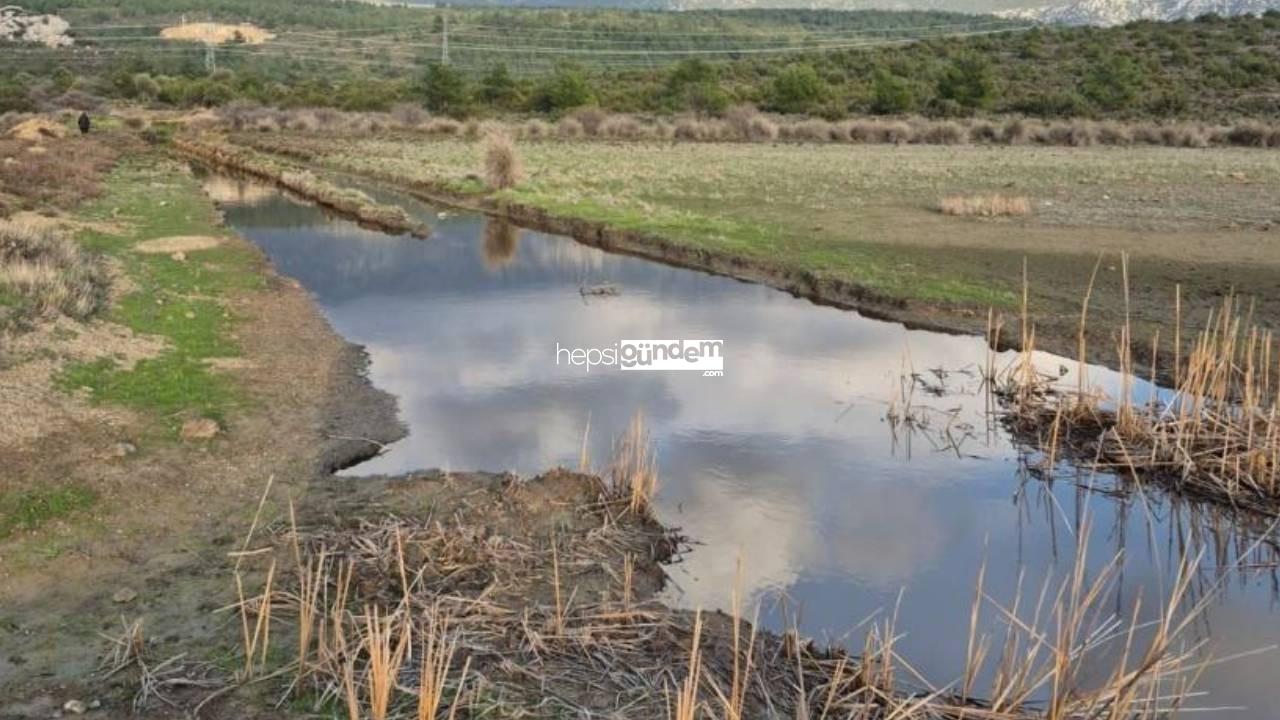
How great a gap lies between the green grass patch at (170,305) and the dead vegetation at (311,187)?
10.7 feet

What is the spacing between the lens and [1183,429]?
9.85 metres

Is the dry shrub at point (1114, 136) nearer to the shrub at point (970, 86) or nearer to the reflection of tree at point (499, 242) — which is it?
the shrub at point (970, 86)

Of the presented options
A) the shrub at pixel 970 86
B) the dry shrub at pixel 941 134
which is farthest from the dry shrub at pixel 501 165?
the shrub at pixel 970 86

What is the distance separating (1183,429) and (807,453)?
10.9 ft

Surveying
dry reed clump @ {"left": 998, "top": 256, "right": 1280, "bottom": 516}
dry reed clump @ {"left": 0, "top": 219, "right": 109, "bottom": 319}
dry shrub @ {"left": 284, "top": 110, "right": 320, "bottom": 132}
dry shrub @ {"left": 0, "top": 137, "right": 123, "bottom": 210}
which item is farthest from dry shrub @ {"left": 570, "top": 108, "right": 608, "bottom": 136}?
dry reed clump @ {"left": 998, "top": 256, "right": 1280, "bottom": 516}

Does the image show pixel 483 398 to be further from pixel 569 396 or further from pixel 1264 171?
pixel 1264 171

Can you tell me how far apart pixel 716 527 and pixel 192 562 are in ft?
12.9

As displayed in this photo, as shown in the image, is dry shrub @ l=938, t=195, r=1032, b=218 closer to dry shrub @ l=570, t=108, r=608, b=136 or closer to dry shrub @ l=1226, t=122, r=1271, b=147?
dry shrub @ l=1226, t=122, r=1271, b=147

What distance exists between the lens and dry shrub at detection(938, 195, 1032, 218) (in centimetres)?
2494

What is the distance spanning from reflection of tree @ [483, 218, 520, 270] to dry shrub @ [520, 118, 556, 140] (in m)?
26.7

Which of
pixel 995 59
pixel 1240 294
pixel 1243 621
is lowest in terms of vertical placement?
pixel 1243 621

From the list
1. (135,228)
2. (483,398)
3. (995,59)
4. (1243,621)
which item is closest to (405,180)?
(135,228)

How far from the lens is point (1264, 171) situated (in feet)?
115

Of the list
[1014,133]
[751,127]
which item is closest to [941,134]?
[1014,133]
